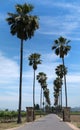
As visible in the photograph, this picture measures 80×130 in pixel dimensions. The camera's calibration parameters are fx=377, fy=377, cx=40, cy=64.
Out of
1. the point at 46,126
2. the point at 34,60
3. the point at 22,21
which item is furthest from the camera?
the point at 34,60

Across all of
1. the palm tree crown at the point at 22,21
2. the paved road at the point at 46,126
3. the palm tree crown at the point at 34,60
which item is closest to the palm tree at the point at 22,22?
the palm tree crown at the point at 22,21

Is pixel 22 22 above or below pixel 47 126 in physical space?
above

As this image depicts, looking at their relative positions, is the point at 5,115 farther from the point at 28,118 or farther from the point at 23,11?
the point at 23,11

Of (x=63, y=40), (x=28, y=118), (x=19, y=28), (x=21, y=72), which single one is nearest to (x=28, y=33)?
(x=19, y=28)

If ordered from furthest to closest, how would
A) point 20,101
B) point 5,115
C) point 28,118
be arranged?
point 5,115, point 28,118, point 20,101

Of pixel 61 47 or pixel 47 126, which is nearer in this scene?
pixel 47 126

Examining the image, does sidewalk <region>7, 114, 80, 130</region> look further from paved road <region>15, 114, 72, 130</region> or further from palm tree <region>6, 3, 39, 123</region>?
palm tree <region>6, 3, 39, 123</region>

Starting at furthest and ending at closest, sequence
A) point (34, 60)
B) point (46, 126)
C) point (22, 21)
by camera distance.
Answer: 1. point (34, 60)
2. point (22, 21)
3. point (46, 126)

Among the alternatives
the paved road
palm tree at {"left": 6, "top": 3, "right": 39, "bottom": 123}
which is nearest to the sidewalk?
the paved road

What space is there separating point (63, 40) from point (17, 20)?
28.1m

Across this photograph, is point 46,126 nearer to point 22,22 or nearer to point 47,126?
point 47,126

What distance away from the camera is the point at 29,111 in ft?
205

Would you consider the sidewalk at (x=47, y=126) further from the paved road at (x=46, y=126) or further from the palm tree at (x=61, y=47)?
the palm tree at (x=61, y=47)

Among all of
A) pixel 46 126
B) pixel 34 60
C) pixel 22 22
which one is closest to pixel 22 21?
pixel 22 22
